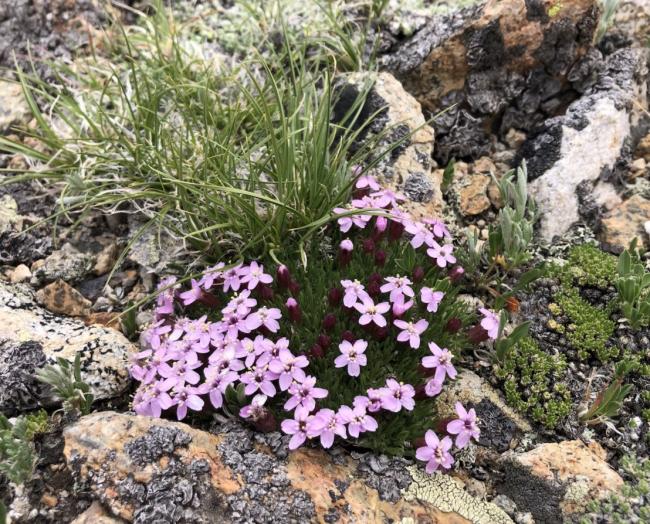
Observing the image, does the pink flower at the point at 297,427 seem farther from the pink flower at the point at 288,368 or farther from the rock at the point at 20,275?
the rock at the point at 20,275

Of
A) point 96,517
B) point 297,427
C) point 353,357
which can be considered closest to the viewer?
point 96,517

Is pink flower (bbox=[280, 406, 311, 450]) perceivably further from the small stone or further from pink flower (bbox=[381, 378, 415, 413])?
the small stone

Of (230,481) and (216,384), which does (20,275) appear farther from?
A: (230,481)

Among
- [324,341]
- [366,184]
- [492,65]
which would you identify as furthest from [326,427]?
[492,65]

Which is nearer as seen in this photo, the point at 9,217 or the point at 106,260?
the point at 106,260

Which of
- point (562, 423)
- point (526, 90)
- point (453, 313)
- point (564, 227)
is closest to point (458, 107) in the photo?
point (526, 90)

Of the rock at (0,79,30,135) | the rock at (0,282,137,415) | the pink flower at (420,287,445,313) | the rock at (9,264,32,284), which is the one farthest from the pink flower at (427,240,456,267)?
the rock at (0,79,30,135)

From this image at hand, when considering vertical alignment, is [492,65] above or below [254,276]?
above
